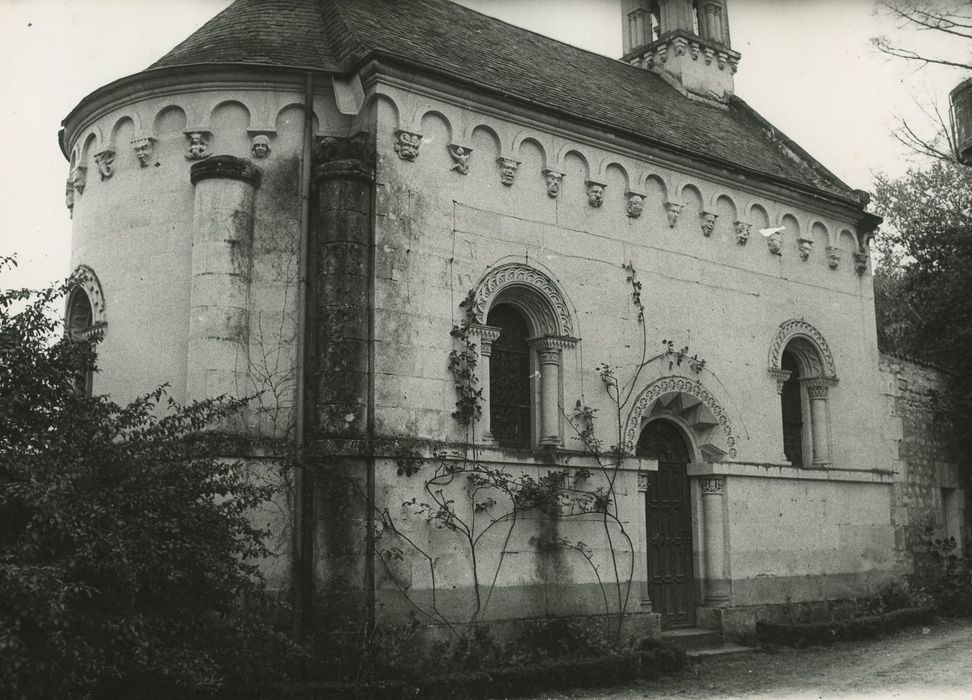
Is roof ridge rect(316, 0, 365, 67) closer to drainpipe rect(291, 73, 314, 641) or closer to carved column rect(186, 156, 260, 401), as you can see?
drainpipe rect(291, 73, 314, 641)

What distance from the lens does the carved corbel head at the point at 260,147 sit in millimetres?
12477

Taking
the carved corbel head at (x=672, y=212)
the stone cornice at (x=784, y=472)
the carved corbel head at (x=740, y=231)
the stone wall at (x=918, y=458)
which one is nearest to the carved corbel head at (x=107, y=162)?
the carved corbel head at (x=672, y=212)

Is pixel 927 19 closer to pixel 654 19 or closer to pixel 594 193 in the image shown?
pixel 594 193

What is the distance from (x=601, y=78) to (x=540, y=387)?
6947mm

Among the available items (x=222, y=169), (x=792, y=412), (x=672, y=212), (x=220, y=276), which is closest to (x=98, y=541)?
(x=220, y=276)

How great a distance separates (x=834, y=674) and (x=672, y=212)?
679 cm

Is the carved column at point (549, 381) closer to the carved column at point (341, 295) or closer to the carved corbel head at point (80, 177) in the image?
the carved column at point (341, 295)

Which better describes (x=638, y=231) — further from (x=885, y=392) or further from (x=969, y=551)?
(x=969, y=551)

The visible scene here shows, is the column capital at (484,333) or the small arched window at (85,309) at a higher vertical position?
the small arched window at (85,309)

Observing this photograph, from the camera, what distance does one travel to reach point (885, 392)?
18.9 metres

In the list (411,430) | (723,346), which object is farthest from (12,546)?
(723,346)

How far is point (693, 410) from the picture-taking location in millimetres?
15367

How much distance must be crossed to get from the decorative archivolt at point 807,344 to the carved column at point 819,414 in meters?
0.16

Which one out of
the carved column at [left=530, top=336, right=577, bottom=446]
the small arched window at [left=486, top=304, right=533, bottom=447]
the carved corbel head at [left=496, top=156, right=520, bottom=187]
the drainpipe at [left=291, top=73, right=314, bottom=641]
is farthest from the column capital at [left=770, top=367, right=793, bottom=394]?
the drainpipe at [left=291, top=73, right=314, bottom=641]
